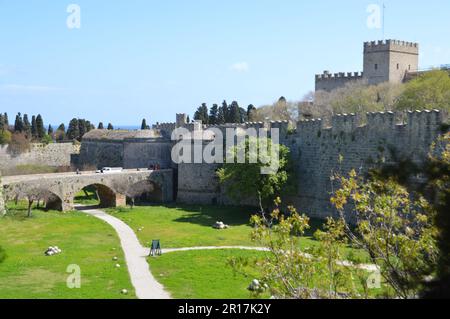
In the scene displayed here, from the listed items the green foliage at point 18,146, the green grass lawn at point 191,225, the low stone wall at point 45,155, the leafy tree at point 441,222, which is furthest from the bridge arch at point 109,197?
the leafy tree at point 441,222

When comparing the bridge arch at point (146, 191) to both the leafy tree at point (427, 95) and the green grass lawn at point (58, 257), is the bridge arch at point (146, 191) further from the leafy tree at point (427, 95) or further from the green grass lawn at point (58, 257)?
the leafy tree at point (427, 95)

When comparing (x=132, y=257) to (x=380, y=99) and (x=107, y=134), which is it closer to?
(x=380, y=99)

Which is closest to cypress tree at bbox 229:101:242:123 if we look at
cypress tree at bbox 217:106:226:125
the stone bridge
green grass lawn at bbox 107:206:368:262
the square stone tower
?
cypress tree at bbox 217:106:226:125

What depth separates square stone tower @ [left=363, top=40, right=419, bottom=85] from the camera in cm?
4791

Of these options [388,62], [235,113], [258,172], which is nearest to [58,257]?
[258,172]

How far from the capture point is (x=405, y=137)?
24.4 metres

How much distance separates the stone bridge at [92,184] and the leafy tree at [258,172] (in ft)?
26.7

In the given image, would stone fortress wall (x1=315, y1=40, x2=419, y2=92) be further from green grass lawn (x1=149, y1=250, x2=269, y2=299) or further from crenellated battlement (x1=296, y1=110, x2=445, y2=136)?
green grass lawn (x1=149, y1=250, x2=269, y2=299)

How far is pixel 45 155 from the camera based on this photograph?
184 ft

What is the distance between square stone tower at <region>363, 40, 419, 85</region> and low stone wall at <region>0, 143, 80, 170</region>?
2928cm

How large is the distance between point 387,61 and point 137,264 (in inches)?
1367

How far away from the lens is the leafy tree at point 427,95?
31594 millimetres
